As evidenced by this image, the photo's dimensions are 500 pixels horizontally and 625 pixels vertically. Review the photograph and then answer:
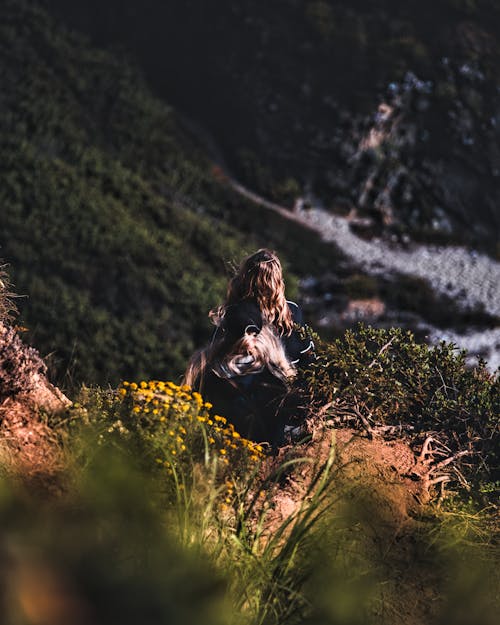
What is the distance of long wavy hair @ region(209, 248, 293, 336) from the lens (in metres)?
4.07

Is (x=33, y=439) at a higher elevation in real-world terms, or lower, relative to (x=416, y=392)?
lower

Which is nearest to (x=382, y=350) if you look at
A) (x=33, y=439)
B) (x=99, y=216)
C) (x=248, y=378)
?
(x=248, y=378)

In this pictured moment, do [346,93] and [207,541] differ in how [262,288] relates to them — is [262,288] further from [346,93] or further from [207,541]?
[346,93]

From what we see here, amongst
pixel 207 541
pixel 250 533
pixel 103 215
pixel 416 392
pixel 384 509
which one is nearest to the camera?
pixel 207 541

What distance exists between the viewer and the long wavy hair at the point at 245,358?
417 centimetres

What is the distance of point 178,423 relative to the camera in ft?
11.6

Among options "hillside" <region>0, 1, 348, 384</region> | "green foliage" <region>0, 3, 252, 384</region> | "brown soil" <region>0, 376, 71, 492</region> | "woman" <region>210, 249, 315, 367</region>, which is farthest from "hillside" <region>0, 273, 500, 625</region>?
"hillside" <region>0, 1, 348, 384</region>

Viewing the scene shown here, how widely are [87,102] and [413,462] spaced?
17.9 meters

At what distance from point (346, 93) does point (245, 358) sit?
19747mm

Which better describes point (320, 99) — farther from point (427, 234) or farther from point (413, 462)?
point (413, 462)

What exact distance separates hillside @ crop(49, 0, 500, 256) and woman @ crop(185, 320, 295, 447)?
52.5 feet

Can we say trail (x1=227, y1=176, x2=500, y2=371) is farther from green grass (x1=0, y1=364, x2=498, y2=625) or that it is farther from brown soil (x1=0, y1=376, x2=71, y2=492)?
brown soil (x1=0, y1=376, x2=71, y2=492)

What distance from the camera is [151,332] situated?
34.8ft

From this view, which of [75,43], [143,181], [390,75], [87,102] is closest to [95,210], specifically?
[143,181]
